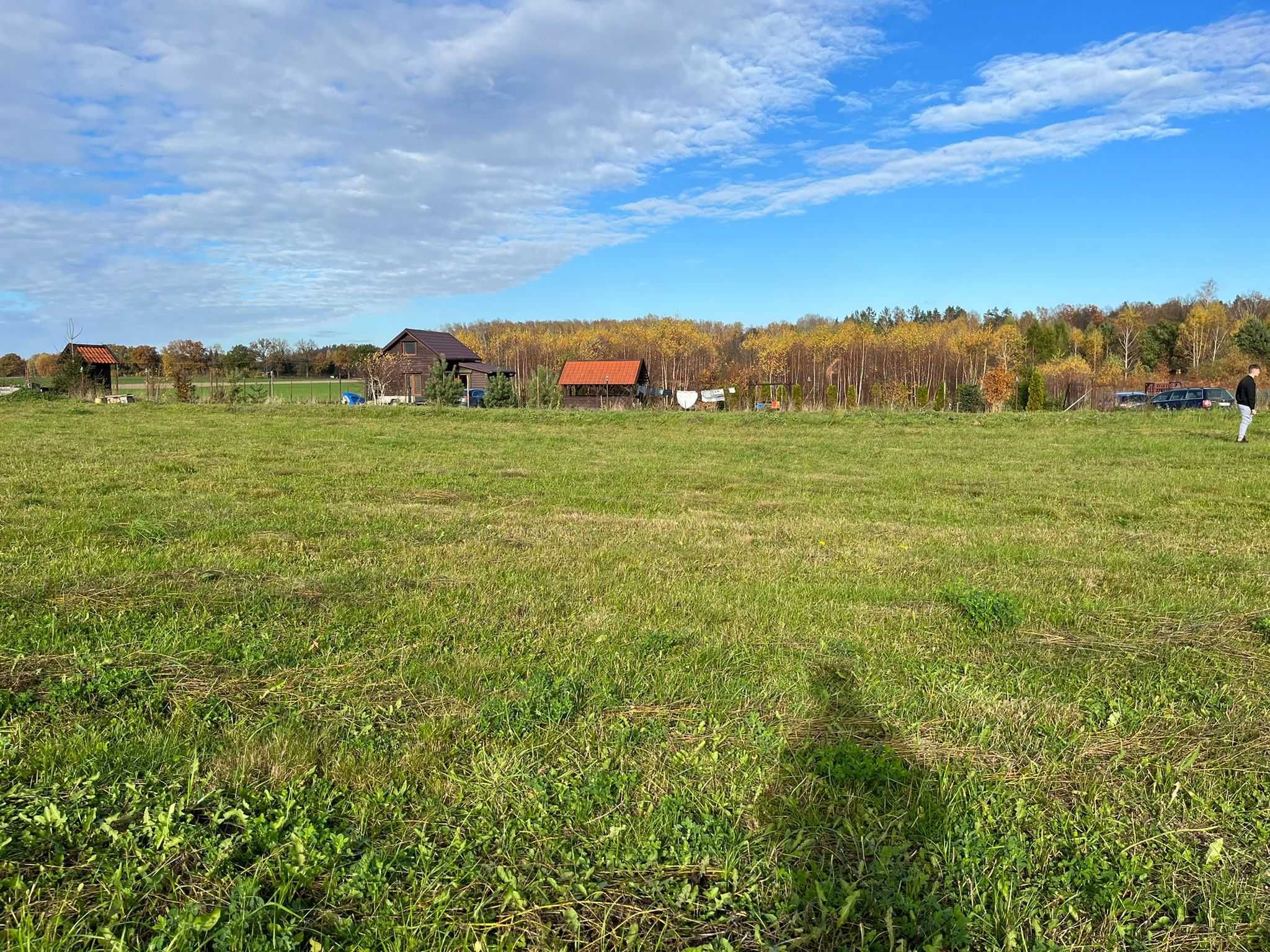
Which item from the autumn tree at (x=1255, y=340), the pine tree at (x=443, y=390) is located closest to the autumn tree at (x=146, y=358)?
the pine tree at (x=443, y=390)

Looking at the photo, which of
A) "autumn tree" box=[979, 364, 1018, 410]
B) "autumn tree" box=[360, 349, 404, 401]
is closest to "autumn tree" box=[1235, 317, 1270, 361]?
"autumn tree" box=[979, 364, 1018, 410]

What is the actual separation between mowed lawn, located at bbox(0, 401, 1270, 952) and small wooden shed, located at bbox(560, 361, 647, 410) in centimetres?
5321

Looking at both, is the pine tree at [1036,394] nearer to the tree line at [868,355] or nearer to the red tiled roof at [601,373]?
the tree line at [868,355]

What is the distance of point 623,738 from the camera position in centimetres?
337

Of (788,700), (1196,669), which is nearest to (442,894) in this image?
(788,700)

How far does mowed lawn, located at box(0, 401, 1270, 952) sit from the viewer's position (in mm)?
2385

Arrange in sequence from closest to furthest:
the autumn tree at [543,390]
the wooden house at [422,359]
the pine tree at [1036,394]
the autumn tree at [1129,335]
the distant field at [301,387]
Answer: the pine tree at [1036,394] → the autumn tree at [543,390] → the distant field at [301,387] → the wooden house at [422,359] → the autumn tree at [1129,335]

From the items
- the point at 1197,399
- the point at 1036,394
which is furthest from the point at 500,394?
the point at 1197,399

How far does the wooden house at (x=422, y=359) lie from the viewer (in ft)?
192

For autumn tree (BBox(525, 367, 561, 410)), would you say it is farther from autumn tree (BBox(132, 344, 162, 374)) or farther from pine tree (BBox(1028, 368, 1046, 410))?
autumn tree (BBox(132, 344, 162, 374))

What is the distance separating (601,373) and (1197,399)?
4194 cm

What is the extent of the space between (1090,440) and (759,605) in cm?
1780

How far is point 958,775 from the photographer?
10.3 feet

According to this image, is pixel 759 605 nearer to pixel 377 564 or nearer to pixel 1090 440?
pixel 377 564
